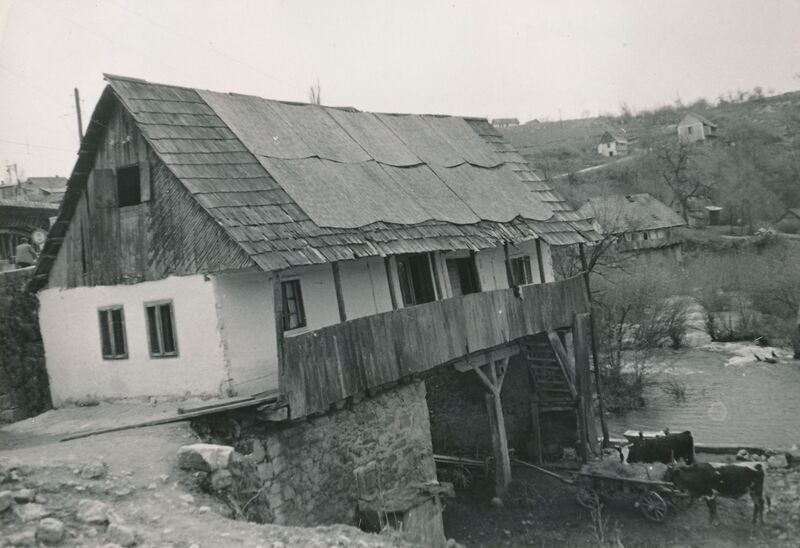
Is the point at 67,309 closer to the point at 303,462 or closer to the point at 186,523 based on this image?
the point at 303,462

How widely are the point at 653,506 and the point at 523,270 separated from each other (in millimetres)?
6917

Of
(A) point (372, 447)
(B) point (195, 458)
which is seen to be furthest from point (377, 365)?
(B) point (195, 458)

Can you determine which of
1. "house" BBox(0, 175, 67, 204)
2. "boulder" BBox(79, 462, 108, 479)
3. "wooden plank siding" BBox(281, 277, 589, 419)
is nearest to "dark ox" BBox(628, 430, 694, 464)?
"wooden plank siding" BBox(281, 277, 589, 419)

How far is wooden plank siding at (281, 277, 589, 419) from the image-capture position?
1033 centimetres

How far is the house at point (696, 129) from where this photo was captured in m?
76.2

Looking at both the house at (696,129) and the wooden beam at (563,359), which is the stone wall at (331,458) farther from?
the house at (696,129)

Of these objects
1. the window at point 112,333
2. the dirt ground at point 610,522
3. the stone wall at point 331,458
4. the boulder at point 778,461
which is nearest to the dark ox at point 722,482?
the dirt ground at point 610,522

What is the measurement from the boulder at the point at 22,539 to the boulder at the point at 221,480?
235 cm

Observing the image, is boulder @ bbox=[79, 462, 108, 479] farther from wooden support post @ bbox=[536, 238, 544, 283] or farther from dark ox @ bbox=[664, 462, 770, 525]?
wooden support post @ bbox=[536, 238, 544, 283]

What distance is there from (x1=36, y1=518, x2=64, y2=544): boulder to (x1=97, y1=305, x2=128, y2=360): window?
6334 mm

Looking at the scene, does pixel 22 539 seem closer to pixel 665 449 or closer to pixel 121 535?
pixel 121 535

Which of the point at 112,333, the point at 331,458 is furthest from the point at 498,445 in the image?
the point at 112,333

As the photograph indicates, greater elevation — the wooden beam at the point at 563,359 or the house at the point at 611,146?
the house at the point at 611,146

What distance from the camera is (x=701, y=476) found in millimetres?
13406
